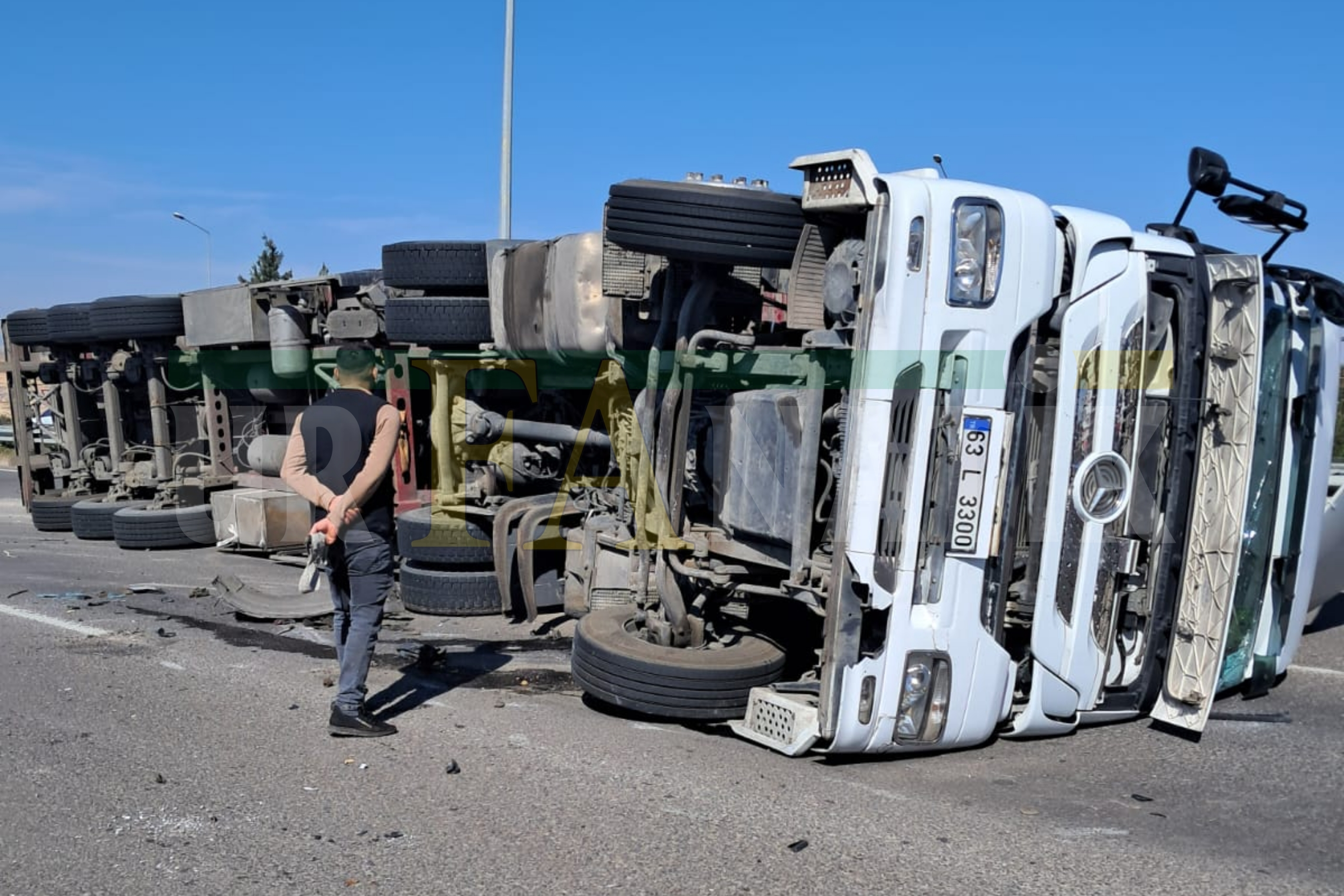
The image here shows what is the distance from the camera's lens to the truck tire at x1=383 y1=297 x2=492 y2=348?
7.11 m

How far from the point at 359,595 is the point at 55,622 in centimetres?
347

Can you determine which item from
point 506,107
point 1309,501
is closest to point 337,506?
point 1309,501

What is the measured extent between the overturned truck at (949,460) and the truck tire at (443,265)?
6.87 feet

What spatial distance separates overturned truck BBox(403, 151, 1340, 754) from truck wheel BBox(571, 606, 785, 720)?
1 cm

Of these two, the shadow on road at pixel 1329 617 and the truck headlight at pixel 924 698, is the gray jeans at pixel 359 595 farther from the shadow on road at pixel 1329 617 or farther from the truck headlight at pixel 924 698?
the shadow on road at pixel 1329 617

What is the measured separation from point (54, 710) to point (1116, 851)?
4479 millimetres

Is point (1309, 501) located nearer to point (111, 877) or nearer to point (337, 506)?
point (337, 506)

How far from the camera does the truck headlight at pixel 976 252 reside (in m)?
3.89

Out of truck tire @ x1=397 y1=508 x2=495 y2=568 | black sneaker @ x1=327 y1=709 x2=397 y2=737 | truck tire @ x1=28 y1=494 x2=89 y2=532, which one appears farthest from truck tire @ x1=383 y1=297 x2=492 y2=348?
truck tire @ x1=28 y1=494 x2=89 y2=532

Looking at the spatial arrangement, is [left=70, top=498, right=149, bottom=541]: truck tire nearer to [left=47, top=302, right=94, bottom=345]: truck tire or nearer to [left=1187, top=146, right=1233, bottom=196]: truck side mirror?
[left=47, top=302, right=94, bottom=345]: truck tire

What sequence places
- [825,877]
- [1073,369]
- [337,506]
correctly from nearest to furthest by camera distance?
[825,877] → [1073,369] → [337,506]

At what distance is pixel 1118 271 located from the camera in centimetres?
416

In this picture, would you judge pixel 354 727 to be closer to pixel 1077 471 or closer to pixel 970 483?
pixel 970 483

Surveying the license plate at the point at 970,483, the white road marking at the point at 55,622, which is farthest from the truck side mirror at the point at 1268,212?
the white road marking at the point at 55,622
